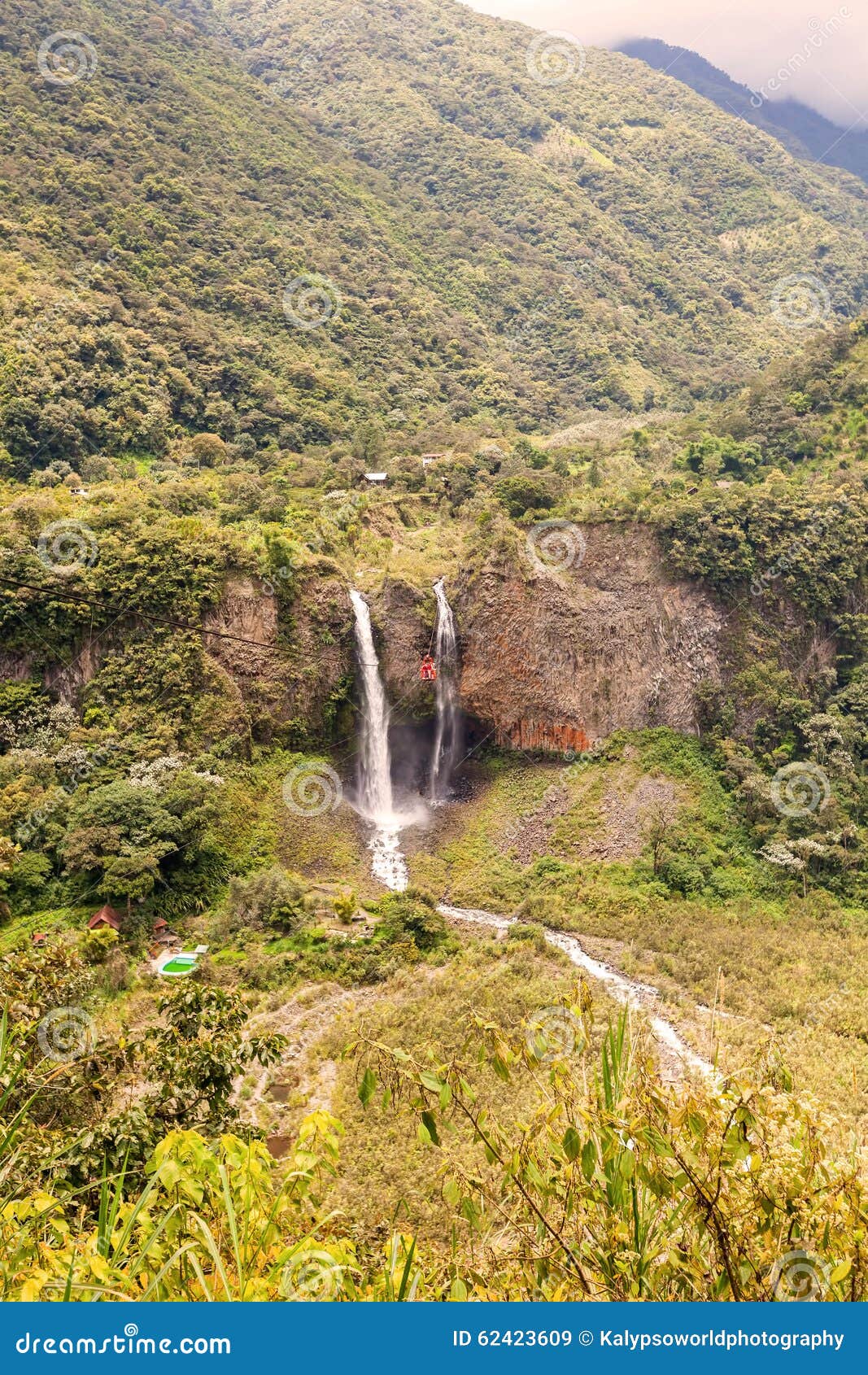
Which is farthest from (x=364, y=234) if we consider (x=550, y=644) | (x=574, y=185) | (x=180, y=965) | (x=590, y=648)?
(x=180, y=965)

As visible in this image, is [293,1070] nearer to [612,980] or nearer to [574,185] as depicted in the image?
[612,980]

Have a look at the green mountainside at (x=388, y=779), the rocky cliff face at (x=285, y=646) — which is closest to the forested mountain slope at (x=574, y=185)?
the green mountainside at (x=388, y=779)

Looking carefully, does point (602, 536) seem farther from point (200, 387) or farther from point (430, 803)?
point (200, 387)

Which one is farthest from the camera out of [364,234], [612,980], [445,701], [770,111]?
[770,111]

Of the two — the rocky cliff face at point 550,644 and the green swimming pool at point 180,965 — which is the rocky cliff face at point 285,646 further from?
the green swimming pool at point 180,965

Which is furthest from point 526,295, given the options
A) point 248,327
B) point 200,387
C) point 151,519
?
point 151,519

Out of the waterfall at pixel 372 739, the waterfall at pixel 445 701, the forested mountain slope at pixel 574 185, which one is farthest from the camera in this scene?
A: the forested mountain slope at pixel 574 185

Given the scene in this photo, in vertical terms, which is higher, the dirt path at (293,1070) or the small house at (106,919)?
the dirt path at (293,1070)
